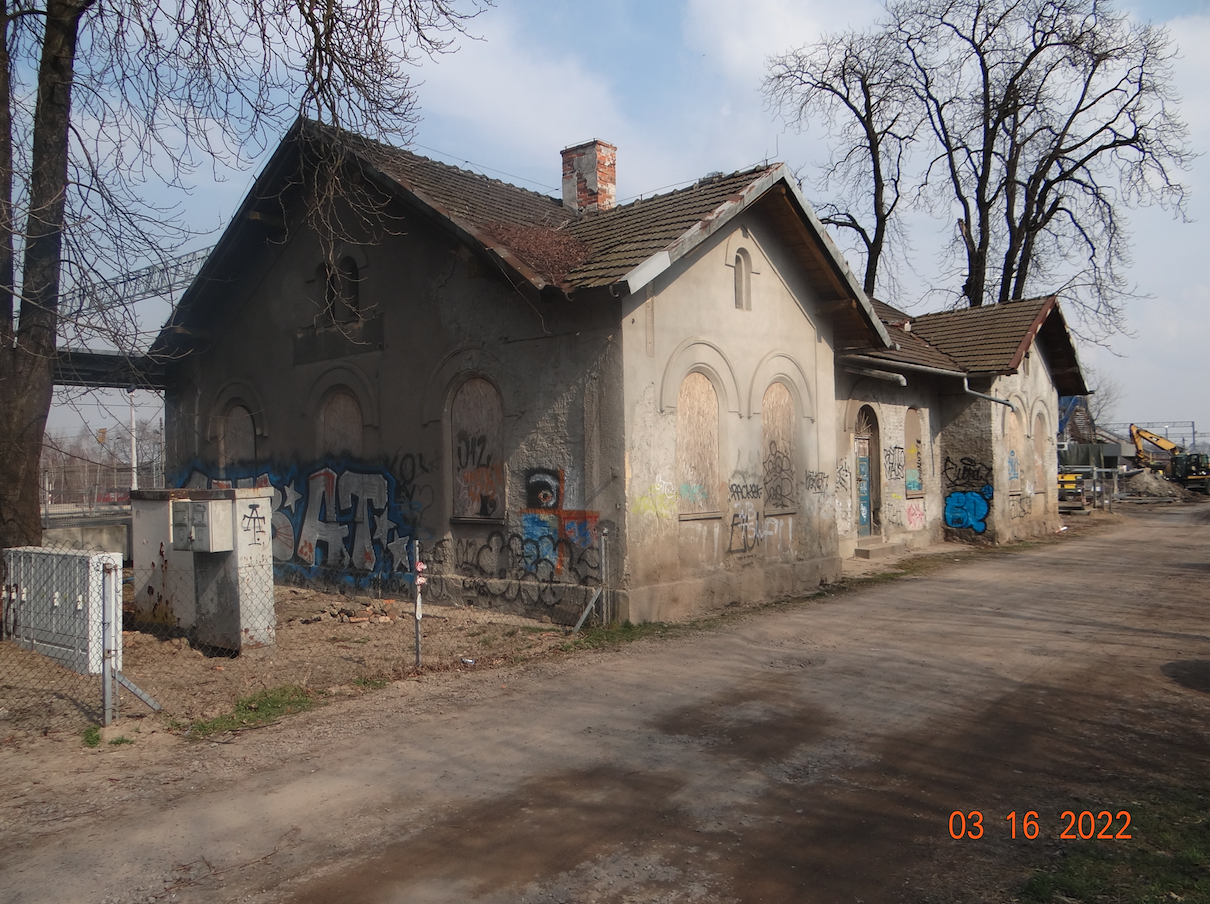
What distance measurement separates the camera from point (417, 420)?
12500 millimetres

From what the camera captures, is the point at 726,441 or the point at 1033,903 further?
the point at 726,441

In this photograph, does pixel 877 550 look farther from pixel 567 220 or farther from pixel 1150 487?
pixel 1150 487

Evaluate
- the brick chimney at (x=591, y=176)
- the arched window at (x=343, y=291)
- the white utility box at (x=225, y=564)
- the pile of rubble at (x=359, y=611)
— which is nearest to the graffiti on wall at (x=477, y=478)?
the pile of rubble at (x=359, y=611)

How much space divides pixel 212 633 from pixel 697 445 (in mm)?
5976

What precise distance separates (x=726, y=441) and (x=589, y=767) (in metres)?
6.77

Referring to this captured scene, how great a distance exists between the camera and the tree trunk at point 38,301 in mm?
9023

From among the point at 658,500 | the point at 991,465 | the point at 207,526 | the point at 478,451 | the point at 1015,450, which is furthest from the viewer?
the point at 1015,450

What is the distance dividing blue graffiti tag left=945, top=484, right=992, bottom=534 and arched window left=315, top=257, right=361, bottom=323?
540 inches

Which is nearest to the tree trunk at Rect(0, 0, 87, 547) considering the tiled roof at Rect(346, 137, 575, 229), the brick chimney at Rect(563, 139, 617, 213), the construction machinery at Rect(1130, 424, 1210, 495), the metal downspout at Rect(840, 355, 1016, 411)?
the tiled roof at Rect(346, 137, 575, 229)

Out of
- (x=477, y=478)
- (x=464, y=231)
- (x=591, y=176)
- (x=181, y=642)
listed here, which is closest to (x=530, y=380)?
(x=477, y=478)

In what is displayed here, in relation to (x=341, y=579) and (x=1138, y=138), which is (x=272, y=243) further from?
(x=1138, y=138)

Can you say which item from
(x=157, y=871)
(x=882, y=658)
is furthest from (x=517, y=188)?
(x=157, y=871)

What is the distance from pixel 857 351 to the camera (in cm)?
1562

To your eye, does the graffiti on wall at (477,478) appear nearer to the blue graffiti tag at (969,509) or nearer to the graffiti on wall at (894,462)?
the graffiti on wall at (894,462)
